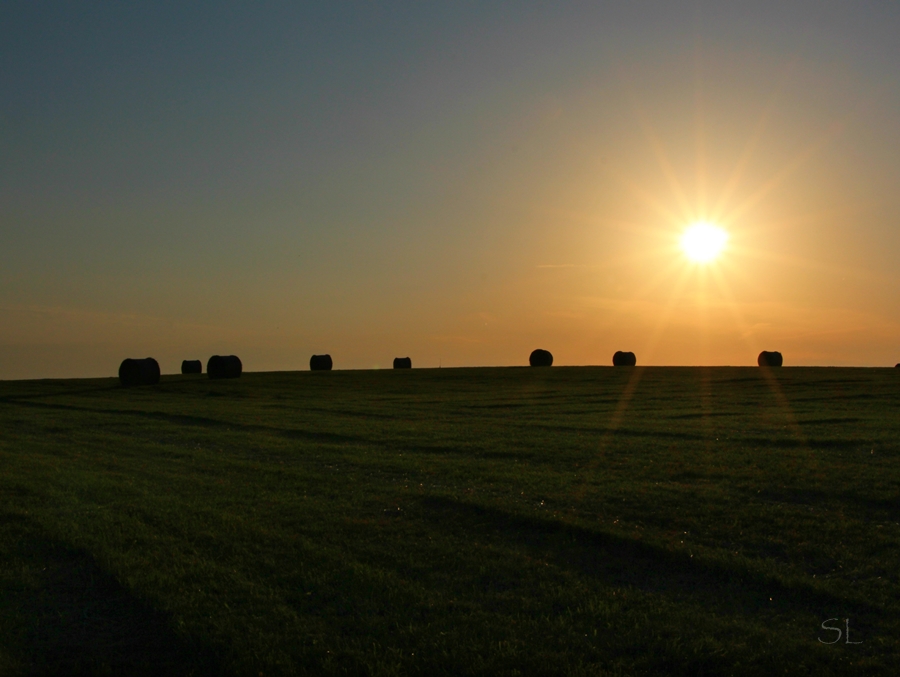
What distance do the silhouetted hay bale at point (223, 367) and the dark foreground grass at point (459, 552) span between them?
3516 cm

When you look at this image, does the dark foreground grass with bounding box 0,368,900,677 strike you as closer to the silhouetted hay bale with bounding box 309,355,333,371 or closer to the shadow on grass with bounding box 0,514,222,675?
the shadow on grass with bounding box 0,514,222,675

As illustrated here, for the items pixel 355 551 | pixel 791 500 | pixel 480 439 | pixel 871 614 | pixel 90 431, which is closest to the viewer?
pixel 871 614

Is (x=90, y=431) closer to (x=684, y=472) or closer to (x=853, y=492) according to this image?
(x=684, y=472)

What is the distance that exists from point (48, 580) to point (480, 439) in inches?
587

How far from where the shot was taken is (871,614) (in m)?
9.37

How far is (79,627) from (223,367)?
53865 millimetres

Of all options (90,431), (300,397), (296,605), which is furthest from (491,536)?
(300,397)

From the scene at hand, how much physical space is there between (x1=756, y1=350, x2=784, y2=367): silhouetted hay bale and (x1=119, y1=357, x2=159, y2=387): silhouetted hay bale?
1928 inches

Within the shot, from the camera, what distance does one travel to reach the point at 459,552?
1189 centimetres

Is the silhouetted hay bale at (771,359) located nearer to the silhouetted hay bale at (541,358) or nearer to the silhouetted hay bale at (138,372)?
the silhouetted hay bale at (541,358)

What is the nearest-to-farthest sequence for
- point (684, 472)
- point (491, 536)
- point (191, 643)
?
point (191, 643) → point (491, 536) → point (684, 472)

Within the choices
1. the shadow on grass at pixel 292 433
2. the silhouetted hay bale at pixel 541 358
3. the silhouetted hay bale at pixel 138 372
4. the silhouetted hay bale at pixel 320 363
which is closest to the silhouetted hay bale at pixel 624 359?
the silhouetted hay bale at pixel 541 358

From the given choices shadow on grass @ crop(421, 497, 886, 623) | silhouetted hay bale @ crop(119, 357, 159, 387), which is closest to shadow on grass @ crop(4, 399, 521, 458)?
shadow on grass @ crop(421, 497, 886, 623)

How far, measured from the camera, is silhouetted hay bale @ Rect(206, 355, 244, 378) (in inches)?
2422
